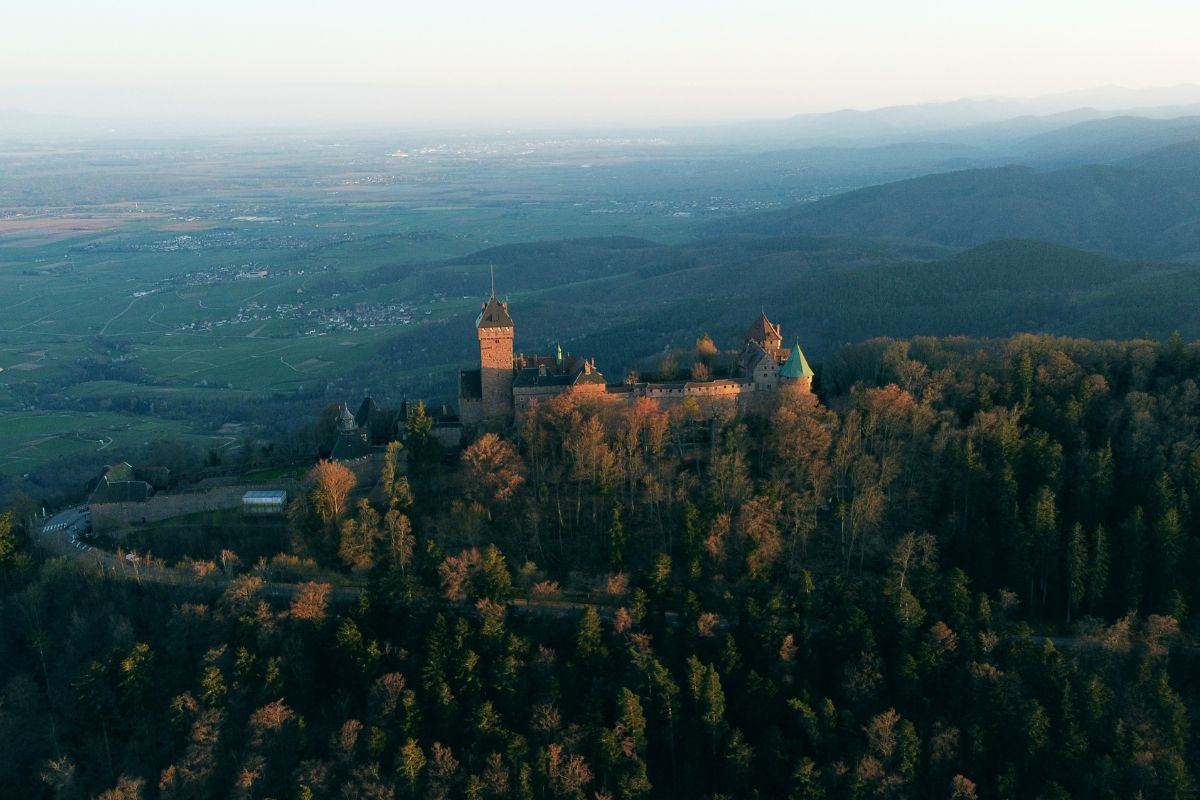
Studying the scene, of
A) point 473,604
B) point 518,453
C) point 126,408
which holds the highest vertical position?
point 518,453

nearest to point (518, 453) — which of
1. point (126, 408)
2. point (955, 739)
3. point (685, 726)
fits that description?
point (685, 726)

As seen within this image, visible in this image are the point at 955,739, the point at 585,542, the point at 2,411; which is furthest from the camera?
the point at 2,411

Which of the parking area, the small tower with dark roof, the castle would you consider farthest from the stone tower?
the parking area

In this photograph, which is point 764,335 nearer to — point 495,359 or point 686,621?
point 495,359

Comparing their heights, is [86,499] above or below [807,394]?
below

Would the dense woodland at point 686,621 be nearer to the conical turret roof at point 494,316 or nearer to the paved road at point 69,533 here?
the paved road at point 69,533

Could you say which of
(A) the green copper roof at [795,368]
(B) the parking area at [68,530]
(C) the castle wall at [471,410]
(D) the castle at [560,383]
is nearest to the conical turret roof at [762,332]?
(D) the castle at [560,383]

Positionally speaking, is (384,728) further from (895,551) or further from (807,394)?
(807,394)

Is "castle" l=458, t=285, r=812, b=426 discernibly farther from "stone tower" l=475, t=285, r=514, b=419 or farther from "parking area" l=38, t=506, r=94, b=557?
"parking area" l=38, t=506, r=94, b=557
